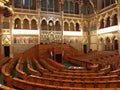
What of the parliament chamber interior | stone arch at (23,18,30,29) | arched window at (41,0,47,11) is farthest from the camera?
arched window at (41,0,47,11)

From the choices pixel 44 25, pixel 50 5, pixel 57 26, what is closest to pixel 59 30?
pixel 57 26

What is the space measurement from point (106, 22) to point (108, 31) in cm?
144

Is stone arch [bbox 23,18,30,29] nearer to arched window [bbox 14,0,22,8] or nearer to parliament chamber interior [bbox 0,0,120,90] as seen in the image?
parliament chamber interior [bbox 0,0,120,90]

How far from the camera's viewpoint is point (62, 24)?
71.0 feet

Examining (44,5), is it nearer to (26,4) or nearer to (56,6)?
(56,6)

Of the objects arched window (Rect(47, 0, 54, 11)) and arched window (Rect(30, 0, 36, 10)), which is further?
arched window (Rect(47, 0, 54, 11))

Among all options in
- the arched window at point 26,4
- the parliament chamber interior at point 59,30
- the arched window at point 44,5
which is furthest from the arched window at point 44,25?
the arched window at point 26,4

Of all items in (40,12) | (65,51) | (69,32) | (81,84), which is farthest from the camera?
(69,32)

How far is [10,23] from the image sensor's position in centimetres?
1859

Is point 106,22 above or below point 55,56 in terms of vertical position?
above

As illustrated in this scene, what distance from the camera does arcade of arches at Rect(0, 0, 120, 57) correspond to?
60.2 ft

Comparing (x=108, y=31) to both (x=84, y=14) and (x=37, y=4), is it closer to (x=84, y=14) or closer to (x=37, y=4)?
(x=84, y=14)

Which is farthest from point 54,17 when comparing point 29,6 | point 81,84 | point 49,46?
point 81,84

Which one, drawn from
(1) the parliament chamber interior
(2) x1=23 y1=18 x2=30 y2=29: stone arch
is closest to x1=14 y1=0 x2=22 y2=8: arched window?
(1) the parliament chamber interior
